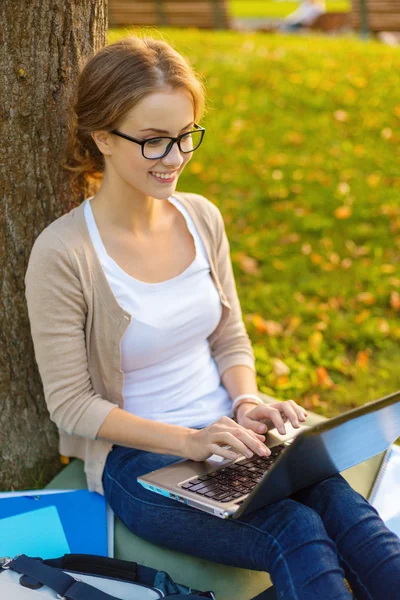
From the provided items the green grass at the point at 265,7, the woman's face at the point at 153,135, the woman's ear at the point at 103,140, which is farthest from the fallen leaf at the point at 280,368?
the green grass at the point at 265,7

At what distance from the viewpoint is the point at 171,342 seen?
2.58 metres

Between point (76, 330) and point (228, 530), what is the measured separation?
74cm

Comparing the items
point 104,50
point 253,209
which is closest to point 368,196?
point 253,209

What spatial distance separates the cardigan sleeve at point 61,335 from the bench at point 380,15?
8.21 m

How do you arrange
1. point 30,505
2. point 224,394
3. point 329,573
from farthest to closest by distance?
point 224,394, point 30,505, point 329,573

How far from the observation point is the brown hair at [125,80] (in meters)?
2.31

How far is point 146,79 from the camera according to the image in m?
2.31

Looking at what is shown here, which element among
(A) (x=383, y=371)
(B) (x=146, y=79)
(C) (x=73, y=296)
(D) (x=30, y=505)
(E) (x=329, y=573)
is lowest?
(A) (x=383, y=371)

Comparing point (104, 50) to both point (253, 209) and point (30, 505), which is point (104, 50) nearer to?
point (30, 505)

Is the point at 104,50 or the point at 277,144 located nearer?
the point at 104,50

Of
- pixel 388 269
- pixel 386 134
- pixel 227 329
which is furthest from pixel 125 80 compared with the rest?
pixel 386 134

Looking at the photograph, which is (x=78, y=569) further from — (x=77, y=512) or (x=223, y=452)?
(x=223, y=452)

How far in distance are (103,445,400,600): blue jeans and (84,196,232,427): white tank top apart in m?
0.22

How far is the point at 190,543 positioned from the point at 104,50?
58.2 inches
